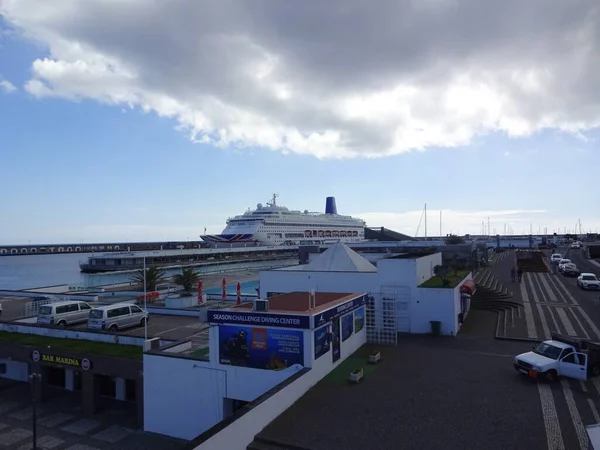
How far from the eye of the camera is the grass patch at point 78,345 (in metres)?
14.6

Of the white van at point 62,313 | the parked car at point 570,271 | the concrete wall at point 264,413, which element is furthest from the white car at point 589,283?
the white van at point 62,313

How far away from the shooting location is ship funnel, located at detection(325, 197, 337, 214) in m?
130

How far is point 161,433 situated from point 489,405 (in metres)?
8.98

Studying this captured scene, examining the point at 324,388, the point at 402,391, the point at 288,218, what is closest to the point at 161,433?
the point at 324,388

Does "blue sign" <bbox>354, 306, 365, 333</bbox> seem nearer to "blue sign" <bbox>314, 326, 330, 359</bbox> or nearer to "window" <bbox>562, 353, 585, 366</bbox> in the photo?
"blue sign" <bbox>314, 326, 330, 359</bbox>

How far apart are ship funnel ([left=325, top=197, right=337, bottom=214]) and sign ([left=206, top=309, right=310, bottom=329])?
387 feet

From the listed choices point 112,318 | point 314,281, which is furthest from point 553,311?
point 112,318

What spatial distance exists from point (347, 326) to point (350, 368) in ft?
4.97

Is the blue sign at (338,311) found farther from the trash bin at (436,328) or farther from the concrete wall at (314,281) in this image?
the trash bin at (436,328)

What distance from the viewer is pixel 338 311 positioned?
12523 mm

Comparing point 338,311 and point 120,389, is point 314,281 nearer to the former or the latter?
point 338,311

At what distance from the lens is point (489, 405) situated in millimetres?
9633

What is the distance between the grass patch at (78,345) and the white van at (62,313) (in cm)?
147

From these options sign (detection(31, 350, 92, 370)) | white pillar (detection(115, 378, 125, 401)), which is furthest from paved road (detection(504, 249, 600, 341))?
sign (detection(31, 350, 92, 370))
